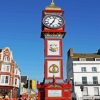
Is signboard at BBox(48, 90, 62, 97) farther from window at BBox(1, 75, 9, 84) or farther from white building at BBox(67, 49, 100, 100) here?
window at BBox(1, 75, 9, 84)

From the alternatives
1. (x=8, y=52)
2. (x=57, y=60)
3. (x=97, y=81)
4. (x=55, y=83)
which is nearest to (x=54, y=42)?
(x=57, y=60)

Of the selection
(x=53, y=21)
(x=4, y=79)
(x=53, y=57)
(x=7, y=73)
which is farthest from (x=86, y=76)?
(x=53, y=21)

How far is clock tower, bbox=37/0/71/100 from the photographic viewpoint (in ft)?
140

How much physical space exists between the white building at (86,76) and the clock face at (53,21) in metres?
21.0

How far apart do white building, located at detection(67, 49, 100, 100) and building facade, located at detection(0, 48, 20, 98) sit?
15.4m

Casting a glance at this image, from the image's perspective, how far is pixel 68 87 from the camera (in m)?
Result: 43.0

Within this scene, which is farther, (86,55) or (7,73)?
(86,55)

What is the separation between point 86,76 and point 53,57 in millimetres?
21853

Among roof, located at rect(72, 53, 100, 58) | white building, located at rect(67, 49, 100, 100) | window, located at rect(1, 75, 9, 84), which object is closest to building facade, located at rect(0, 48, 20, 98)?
window, located at rect(1, 75, 9, 84)

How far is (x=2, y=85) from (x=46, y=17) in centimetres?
2137

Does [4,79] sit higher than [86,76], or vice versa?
[86,76]

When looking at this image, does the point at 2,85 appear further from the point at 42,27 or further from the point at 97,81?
the point at 97,81

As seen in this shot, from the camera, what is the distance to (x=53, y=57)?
4516 cm

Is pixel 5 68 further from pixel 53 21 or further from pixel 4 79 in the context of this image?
pixel 53 21
